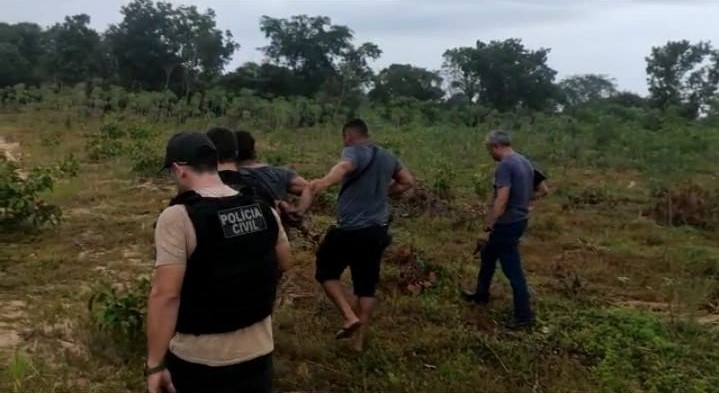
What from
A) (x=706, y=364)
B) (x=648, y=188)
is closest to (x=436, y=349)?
(x=706, y=364)

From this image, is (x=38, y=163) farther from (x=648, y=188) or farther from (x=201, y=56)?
(x=201, y=56)

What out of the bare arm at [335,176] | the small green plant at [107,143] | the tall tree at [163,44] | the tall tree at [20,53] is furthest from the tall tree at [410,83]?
the bare arm at [335,176]

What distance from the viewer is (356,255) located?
4.56 meters

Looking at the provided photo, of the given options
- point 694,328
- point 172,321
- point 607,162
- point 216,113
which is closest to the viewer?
point 172,321

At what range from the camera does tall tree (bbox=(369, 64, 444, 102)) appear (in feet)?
114

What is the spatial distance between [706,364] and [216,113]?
69.6 ft

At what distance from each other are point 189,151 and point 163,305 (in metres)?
0.48

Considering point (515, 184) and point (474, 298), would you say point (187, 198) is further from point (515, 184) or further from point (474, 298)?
point (474, 298)

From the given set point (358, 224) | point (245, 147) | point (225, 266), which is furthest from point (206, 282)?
point (358, 224)

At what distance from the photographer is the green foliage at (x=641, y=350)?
446cm

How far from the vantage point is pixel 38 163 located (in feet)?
41.8

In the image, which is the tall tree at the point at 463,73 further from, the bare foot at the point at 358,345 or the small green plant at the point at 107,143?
the bare foot at the point at 358,345

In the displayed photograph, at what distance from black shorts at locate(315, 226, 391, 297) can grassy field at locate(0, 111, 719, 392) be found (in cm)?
43

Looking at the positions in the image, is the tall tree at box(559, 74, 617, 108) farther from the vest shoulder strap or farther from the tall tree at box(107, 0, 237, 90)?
the vest shoulder strap
